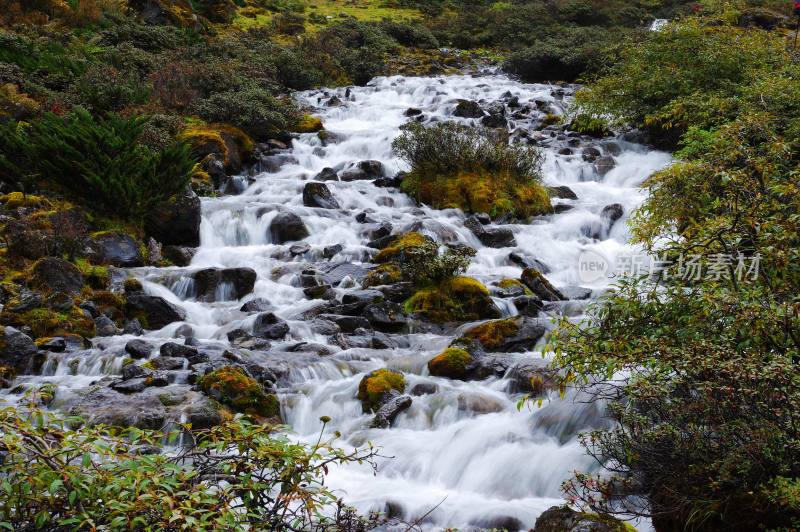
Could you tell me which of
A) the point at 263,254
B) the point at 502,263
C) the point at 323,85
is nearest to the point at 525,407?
the point at 502,263

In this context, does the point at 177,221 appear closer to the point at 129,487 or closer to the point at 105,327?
the point at 105,327


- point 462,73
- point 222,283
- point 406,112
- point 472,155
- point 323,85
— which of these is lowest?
point 222,283

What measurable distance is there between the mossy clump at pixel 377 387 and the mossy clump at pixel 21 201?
7.48 meters

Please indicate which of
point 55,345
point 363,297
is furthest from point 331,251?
point 55,345

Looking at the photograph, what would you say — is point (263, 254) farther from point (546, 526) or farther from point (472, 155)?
point (546, 526)

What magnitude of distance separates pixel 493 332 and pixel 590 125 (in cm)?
1246

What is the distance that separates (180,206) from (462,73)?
2232 cm

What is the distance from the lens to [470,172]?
1530 cm

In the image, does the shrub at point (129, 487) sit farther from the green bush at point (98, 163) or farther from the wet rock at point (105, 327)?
the green bush at point (98, 163)

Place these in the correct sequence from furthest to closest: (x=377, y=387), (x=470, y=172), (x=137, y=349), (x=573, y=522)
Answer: (x=470, y=172)
(x=137, y=349)
(x=377, y=387)
(x=573, y=522)

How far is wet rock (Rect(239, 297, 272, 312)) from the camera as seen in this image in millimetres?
10148

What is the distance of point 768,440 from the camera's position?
3.37 m

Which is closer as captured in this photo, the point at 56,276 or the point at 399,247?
the point at 56,276

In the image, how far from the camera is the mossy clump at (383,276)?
433 inches
